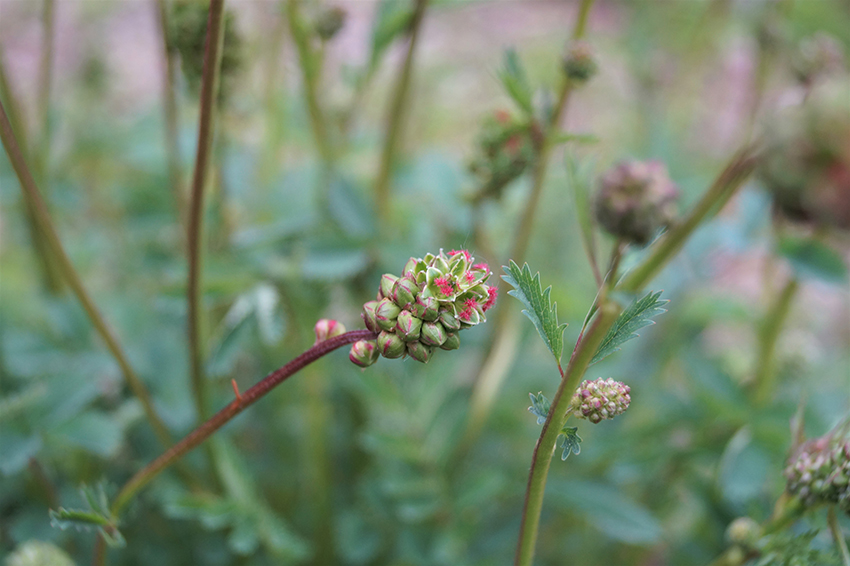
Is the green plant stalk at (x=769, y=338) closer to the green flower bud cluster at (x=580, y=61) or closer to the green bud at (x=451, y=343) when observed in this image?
the green flower bud cluster at (x=580, y=61)

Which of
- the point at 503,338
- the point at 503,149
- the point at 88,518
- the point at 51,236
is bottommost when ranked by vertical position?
the point at 88,518

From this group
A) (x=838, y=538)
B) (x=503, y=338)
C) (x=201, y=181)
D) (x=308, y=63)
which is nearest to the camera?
(x=838, y=538)

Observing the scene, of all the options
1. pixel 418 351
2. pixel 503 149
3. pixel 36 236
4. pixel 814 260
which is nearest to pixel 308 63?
pixel 503 149

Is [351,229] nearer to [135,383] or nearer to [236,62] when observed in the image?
[236,62]

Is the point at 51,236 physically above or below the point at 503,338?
below

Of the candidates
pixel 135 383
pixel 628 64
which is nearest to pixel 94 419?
pixel 135 383

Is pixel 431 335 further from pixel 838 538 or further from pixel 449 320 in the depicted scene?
pixel 838 538
